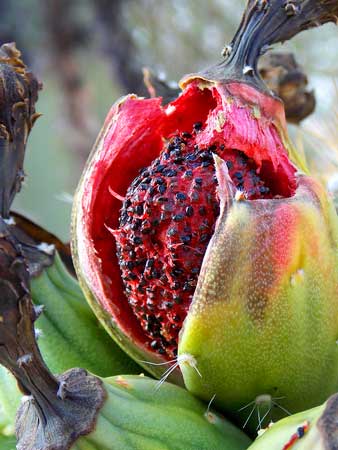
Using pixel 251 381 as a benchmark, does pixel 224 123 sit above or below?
above

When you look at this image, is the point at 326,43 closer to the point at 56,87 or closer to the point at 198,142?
the point at 198,142

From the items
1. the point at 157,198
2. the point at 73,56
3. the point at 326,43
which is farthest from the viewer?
the point at 73,56

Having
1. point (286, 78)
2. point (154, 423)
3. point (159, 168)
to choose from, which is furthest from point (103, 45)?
point (154, 423)

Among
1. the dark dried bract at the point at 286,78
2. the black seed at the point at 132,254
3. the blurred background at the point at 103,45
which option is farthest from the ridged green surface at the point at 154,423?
the blurred background at the point at 103,45

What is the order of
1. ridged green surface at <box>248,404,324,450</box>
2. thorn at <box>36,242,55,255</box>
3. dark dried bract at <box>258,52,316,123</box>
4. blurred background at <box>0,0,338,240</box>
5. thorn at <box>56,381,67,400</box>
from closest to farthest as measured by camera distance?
ridged green surface at <box>248,404,324,450</box>
thorn at <box>56,381,67,400</box>
thorn at <box>36,242,55,255</box>
dark dried bract at <box>258,52,316,123</box>
blurred background at <box>0,0,338,240</box>

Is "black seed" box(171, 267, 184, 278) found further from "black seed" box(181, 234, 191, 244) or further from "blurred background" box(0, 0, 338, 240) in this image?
"blurred background" box(0, 0, 338, 240)

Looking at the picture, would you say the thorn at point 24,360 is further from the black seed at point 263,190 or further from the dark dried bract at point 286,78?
the dark dried bract at point 286,78

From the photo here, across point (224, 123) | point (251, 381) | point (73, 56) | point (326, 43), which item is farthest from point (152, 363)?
Result: point (73, 56)

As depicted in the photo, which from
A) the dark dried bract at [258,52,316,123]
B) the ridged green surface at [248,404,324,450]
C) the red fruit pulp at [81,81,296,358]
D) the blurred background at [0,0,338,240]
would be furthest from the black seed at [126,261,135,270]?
the blurred background at [0,0,338,240]
